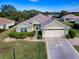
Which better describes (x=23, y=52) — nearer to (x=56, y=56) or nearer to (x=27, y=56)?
(x=27, y=56)

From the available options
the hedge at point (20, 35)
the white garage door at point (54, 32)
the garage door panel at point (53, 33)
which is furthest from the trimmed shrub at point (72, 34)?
the hedge at point (20, 35)

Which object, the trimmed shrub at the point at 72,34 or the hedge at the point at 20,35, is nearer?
the trimmed shrub at the point at 72,34

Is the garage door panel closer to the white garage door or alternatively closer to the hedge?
the white garage door

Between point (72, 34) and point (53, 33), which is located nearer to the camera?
point (72, 34)

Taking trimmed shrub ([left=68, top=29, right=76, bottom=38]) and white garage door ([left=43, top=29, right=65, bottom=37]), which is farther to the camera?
white garage door ([left=43, top=29, right=65, bottom=37])

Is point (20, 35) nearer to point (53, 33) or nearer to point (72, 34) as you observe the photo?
point (53, 33)

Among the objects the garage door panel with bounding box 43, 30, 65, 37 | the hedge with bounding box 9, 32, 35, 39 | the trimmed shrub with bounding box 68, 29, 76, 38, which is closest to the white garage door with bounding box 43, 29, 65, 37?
the garage door panel with bounding box 43, 30, 65, 37

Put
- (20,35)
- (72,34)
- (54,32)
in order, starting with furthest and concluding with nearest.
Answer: (54,32), (20,35), (72,34)

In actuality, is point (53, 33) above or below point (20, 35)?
above

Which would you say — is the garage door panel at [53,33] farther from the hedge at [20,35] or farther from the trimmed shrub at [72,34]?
the hedge at [20,35]

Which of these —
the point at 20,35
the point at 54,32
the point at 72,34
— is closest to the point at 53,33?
the point at 54,32

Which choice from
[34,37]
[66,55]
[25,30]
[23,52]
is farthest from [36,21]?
[66,55]
